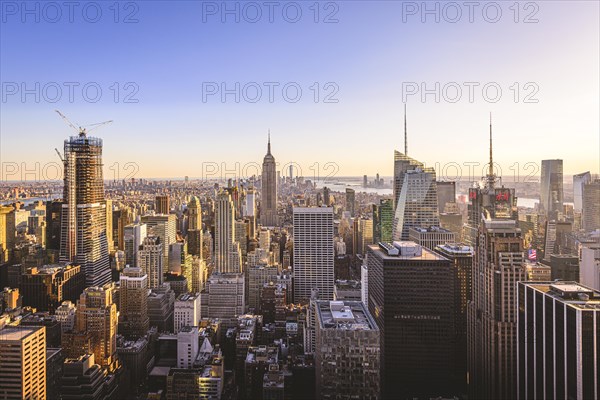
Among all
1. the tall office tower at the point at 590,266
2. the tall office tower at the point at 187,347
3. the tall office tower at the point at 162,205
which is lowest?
the tall office tower at the point at 187,347

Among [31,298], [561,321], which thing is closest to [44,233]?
[31,298]

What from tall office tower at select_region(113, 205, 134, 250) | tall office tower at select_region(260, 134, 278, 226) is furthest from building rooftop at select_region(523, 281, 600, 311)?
tall office tower at select_region(113, 205, 134, 250)

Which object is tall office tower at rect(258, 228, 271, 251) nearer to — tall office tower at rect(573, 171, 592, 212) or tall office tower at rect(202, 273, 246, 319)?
tall office tower at rect(202, 273, 246, 319)

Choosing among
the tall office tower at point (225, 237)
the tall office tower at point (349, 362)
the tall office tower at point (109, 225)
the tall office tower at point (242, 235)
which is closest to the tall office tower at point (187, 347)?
the tall office tower at point (349, 362)

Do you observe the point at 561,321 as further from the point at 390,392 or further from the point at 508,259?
the point at 390,392

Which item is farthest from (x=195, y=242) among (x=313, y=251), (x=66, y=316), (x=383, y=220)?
(x=66, y=316)

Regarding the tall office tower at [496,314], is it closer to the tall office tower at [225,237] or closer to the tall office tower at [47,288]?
the tall office tower at [47,288]
